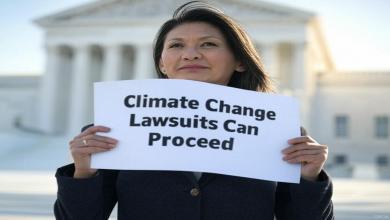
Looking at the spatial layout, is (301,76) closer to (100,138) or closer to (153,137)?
(153,137)

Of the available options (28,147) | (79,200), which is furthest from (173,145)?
(28,147)

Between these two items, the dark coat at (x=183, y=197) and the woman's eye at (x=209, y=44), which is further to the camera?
the woman's eye at (x=209, y=44)

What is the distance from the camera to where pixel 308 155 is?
2.75 m

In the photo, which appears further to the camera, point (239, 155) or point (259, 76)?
point (259, 76)

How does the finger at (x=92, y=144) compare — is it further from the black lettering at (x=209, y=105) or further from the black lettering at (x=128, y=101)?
the black lettering at (x=209, y=105)

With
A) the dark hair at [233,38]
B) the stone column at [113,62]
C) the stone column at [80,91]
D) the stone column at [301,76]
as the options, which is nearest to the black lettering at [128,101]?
the dark hair at [233,38]

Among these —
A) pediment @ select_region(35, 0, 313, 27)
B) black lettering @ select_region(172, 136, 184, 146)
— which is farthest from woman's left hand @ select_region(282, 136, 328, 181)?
pediment @ select_region(35, 0, 313, 27)

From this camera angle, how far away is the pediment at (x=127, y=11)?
5034 centimetres

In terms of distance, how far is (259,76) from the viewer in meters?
3.36

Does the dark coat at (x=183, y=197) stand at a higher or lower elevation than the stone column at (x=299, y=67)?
lower

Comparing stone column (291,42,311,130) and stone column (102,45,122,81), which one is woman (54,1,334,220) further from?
stone column (102,45,122,81)

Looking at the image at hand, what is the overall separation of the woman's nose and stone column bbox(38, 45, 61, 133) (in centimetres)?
5137

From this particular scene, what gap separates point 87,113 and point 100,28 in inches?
350

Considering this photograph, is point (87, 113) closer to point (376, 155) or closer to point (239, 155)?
point (376, 155)
